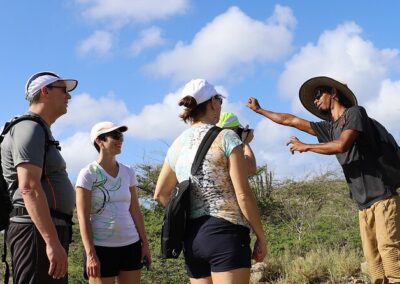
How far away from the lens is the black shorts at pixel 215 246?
3592 millimetres

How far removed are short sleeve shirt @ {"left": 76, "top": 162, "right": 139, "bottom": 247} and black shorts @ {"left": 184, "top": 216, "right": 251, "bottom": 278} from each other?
142cm

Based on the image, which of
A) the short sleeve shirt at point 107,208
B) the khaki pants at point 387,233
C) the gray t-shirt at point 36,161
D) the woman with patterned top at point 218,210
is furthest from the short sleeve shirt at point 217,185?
the khaki pants at point 387,233

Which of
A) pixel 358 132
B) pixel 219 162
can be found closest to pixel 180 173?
pixel 219 162

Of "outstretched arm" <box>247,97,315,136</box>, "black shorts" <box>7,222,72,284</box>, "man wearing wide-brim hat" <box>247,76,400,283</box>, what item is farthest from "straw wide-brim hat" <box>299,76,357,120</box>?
"black shorts" <box>7,222,72,284</box>

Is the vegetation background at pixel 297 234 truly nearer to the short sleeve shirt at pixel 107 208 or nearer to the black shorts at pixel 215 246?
the short sleeve shirt at pixel 107 208

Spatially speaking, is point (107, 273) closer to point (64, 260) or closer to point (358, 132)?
point (64, 260)

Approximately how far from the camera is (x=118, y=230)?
16.7ft

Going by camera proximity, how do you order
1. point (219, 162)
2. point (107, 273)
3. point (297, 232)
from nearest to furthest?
1. point (219, 162)
2. point (107, 273)
3. point (297, 232)

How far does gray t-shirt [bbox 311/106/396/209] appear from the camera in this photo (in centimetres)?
509

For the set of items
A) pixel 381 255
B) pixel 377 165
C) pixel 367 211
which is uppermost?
pixel 377 165

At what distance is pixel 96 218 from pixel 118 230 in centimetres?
22

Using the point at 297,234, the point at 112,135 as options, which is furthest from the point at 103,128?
the point at 297,234

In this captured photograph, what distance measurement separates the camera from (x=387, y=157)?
5.15 m

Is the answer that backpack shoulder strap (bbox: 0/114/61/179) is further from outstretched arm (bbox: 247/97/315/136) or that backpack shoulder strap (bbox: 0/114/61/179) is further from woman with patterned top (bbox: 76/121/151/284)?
outstretched arm (bbox: 247/97/315/136)
